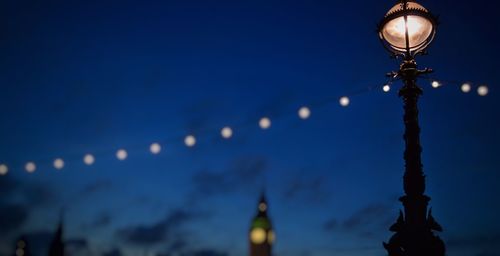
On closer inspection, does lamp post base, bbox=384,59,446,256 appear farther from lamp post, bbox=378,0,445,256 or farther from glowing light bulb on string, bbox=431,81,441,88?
glowing light bulb on string, bbox=431,81,441,88

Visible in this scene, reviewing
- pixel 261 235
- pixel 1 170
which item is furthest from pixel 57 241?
pixel 1 170

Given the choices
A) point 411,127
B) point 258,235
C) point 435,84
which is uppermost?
point 258,235

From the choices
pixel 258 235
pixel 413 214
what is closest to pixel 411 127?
pixel 413 214

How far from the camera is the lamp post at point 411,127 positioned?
5219 millimetres

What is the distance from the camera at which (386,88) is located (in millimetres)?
6961

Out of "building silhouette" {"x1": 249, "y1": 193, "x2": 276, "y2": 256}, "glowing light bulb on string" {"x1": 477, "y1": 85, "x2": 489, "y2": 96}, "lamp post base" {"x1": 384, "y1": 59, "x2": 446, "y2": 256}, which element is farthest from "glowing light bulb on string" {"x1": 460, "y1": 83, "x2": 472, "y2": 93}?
"building silhouette" {"x1": 249, "y1": 193, "x2": 276, "y2": 256}

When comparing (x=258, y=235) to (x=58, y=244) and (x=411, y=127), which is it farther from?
(x=411, y=127)

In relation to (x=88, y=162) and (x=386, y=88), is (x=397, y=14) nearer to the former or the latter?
(x=386, y=88)

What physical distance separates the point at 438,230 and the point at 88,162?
650 centimetres

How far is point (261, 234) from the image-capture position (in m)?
118

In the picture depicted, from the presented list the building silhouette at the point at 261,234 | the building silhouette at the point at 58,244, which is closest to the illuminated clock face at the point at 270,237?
the building silhouette at the point at 261,234

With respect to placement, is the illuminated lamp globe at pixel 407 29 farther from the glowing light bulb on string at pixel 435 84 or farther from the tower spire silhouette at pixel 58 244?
the tower spire silhouette at pixel 58 244

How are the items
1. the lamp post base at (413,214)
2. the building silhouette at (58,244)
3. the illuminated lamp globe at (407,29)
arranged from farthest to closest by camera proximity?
1. the building silhouette at (58,244)
2. the illuminated lamp globe at (407,29)
3. the lamp post base at (413,214)

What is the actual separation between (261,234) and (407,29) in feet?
378
